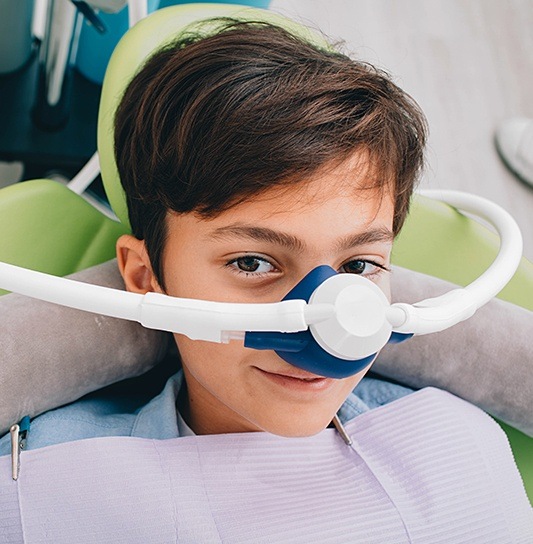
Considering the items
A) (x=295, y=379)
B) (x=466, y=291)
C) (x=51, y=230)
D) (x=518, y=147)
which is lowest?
(x=518, y=147)

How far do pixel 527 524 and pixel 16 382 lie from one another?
0.61m

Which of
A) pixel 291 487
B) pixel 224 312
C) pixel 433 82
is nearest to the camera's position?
pixel 224 312

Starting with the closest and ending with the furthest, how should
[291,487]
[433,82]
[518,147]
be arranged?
[291,487], [518,147], [433,82]

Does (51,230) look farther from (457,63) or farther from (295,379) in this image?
(457,63)

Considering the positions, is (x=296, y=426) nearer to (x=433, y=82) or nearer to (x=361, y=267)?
(x=361, y=267)

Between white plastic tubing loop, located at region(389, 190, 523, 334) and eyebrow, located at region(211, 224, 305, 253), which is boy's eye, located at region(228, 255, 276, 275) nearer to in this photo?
eyebrow, located at region(211, 224, 305, 253)

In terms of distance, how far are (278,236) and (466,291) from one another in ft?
0.63

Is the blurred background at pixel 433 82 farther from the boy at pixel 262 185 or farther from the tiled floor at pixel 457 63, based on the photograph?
the boy at pixel 262 185

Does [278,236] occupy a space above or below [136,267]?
above

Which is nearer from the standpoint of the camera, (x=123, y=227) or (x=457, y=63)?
(x=123, y=227)

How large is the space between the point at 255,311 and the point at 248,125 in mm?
221

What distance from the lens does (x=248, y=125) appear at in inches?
29.3

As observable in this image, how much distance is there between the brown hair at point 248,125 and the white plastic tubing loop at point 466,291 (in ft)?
0.41

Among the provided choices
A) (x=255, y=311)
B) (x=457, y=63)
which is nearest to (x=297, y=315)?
(x=255, y=311)
